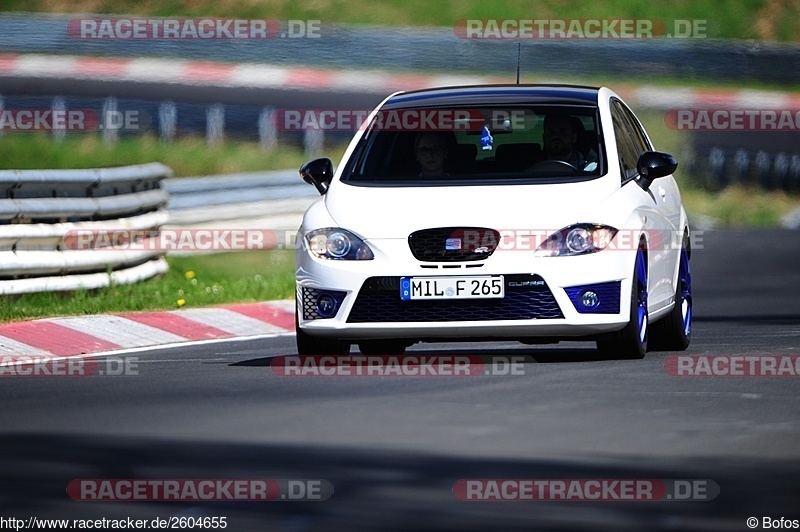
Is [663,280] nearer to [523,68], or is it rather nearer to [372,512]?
[372,512]

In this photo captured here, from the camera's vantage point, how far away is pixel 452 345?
510 inches

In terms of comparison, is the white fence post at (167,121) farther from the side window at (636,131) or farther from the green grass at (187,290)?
the side window at (636,131)

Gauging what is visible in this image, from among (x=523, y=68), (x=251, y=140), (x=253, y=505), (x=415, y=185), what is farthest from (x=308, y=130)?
(x=253, y=505)

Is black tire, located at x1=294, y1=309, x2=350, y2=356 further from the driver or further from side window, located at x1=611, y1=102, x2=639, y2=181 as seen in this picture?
side window, located at x1=611, y1=102, x2=639, y2=181

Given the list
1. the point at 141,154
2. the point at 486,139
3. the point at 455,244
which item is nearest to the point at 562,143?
the point at 486,139

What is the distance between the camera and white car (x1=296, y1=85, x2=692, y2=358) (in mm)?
10320

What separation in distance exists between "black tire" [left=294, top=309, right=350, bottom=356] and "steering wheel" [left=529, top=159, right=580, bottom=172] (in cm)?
147

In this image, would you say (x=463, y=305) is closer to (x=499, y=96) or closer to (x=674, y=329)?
(x=499, y=96)

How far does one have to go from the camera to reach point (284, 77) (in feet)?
105

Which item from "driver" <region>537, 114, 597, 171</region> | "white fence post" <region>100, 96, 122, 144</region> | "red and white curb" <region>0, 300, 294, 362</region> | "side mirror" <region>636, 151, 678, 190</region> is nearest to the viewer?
"side mirror" <region>636, 151, 678, 190</region>

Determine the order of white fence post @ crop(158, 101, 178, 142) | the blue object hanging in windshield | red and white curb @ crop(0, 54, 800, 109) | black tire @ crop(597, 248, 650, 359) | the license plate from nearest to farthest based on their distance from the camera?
the license plate
black tire @ crop(597, 248, 650, 359)
the blue object hanging in windshield
white fence post @ crop(158, 101, 178, 142)
red and white curb @ crop(0, 54, 800, 109)

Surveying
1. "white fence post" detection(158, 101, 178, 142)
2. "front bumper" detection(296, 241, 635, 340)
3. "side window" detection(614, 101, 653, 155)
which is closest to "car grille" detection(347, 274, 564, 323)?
"front bumper" detection(296, 241, 635, 340)

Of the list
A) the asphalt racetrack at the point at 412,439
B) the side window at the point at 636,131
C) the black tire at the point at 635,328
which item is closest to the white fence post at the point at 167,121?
the side window at the point at 636,131

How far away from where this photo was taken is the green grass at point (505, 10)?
43875 millimetres
